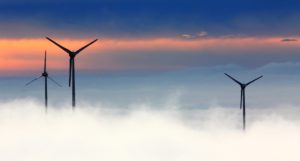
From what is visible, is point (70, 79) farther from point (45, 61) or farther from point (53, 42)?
point (45, 61)

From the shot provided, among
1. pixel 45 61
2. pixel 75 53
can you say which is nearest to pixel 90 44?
pixel 75 53

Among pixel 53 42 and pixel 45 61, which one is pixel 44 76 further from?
pixel 53 42

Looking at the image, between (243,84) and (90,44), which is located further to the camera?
(243,84)

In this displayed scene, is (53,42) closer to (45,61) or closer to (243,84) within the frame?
(45,61)

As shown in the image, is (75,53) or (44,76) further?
(44,76)

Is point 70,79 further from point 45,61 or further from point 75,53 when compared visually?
point 45,61

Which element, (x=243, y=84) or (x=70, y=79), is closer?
(x=70, y=79)
